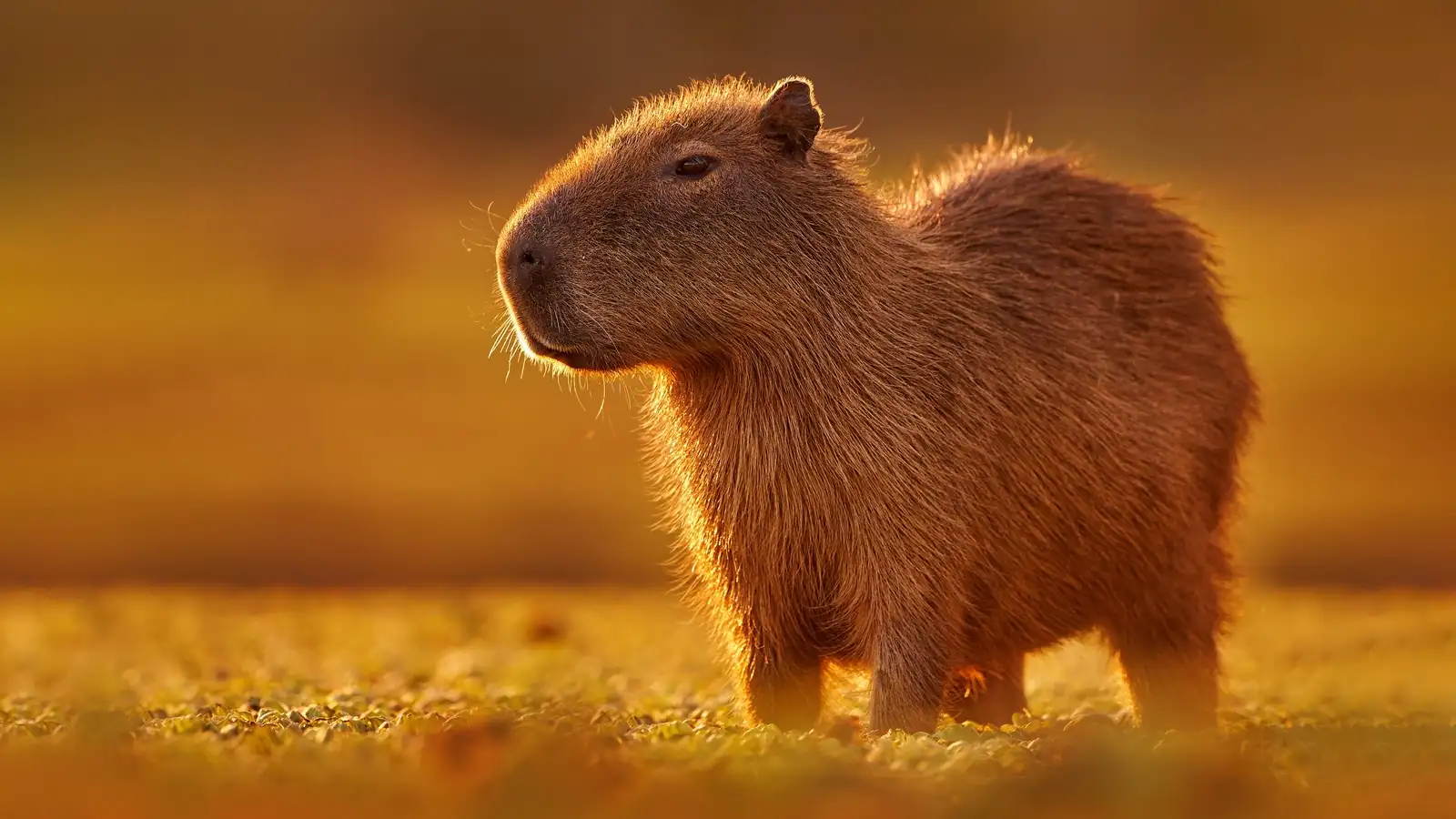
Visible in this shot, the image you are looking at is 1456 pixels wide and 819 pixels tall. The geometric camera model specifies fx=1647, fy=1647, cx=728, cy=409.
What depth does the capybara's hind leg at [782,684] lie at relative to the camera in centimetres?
524

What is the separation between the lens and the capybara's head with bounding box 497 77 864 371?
193 inches

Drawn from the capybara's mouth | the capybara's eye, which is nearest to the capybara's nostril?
the capybara's mouth

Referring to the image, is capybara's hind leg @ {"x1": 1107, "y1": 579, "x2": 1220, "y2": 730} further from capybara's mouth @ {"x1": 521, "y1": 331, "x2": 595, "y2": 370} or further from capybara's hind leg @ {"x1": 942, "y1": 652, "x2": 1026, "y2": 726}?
capybara's mouth @ {"x1": 521, "y1": 331, "x2": 595, "y2": 370}

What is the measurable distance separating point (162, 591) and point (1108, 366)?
7.66 meters

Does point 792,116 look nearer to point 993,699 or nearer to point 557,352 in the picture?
point 557,352

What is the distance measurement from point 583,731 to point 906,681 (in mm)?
1084

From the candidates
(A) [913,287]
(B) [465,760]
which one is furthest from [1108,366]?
(B) [465,760]

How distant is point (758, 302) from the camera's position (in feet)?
16.6

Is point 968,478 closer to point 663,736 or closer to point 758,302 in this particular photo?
point 758,302

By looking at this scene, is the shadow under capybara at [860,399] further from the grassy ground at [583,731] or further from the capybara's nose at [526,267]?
the grassy ground at [583,731]

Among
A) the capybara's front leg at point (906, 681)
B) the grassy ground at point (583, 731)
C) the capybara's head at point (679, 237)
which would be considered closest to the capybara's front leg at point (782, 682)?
the grassy ground at point (583, 731)

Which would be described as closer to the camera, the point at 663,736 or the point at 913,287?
the point at 663,736

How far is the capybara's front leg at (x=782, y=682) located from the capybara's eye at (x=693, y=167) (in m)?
1.49

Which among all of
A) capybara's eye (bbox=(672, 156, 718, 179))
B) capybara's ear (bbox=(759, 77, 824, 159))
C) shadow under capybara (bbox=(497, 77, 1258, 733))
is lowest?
shadow under capybara (bbox=(497, 77, 1258, 733))
